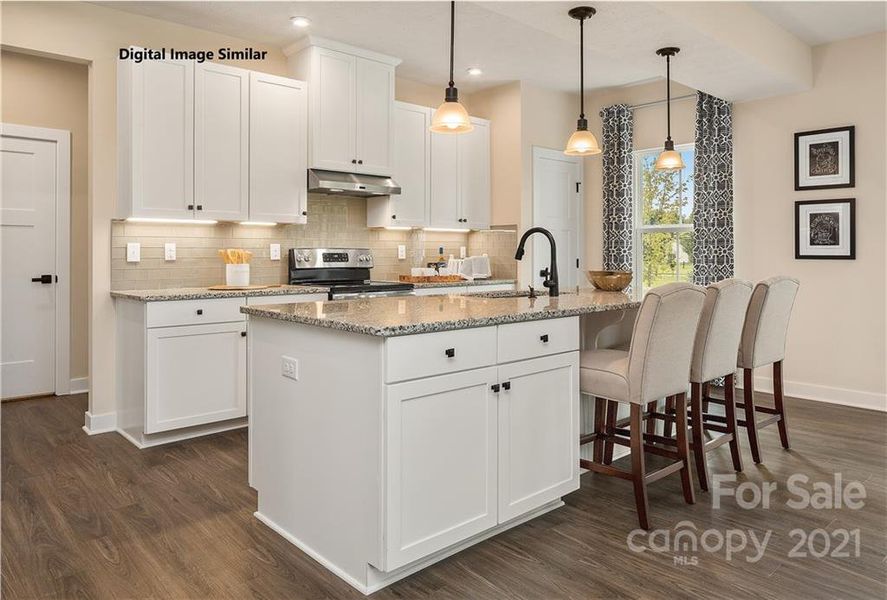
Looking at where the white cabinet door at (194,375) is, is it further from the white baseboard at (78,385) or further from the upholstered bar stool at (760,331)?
the upholstered bar stool at (760,331)

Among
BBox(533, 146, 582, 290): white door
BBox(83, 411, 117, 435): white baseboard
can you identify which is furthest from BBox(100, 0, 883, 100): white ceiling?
BBox(83, 411, 117, 435): white baseboard

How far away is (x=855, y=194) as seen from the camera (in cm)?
481

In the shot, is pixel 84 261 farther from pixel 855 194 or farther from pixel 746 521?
pixel 855 194

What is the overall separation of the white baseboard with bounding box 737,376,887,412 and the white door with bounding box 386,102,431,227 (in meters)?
3.31

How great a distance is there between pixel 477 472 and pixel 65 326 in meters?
4.49

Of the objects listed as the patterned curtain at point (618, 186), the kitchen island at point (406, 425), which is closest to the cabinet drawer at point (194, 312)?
the kitchen island at point (406, 425)

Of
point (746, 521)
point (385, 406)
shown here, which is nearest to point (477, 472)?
point (385, 406)

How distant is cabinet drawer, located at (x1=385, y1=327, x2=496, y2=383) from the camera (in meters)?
2.01

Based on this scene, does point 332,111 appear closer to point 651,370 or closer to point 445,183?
point 445,183

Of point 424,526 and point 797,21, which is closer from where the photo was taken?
point 424,526

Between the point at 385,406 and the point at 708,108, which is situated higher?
the point at 708,108

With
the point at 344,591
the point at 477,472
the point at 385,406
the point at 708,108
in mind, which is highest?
the point at 708,108

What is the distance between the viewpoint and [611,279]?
374 cm

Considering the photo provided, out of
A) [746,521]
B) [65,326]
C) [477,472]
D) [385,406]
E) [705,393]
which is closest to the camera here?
[385,406]
